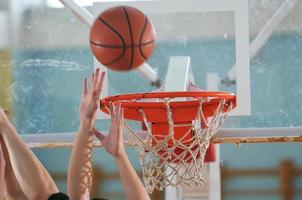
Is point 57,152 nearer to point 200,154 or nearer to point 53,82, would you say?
point 53,82

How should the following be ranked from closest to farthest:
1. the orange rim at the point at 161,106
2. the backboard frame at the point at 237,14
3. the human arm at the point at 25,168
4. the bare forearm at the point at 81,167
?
the bare forearm at the point at 81,167 → the human arm at the point at 25,168 → the orange rim at the point at 161,106 → the backboard frame at the point at 237,14

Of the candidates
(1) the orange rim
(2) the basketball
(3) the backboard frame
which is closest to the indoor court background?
(3) the backboard frame

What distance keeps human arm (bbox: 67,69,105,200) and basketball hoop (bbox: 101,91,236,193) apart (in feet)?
0.76

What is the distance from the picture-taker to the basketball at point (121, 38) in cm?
197

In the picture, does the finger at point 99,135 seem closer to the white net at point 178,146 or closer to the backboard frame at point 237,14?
the white net at point 178,146

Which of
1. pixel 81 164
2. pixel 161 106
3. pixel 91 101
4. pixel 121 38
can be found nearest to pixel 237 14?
pixel 161 106

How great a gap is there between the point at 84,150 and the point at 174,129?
41 cm

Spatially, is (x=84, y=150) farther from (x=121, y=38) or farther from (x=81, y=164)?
(x=121, y=38)

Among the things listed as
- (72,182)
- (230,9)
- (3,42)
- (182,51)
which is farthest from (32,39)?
(72,182)

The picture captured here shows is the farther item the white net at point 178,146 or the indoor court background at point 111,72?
the indoor court background at point 111,72

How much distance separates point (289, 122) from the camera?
2590 millimetres

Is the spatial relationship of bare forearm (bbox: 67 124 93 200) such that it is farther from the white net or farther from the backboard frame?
the backboard frame

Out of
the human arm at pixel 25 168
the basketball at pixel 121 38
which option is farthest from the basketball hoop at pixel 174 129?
the human arm at pixel 25 168

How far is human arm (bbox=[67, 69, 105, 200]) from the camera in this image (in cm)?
192
